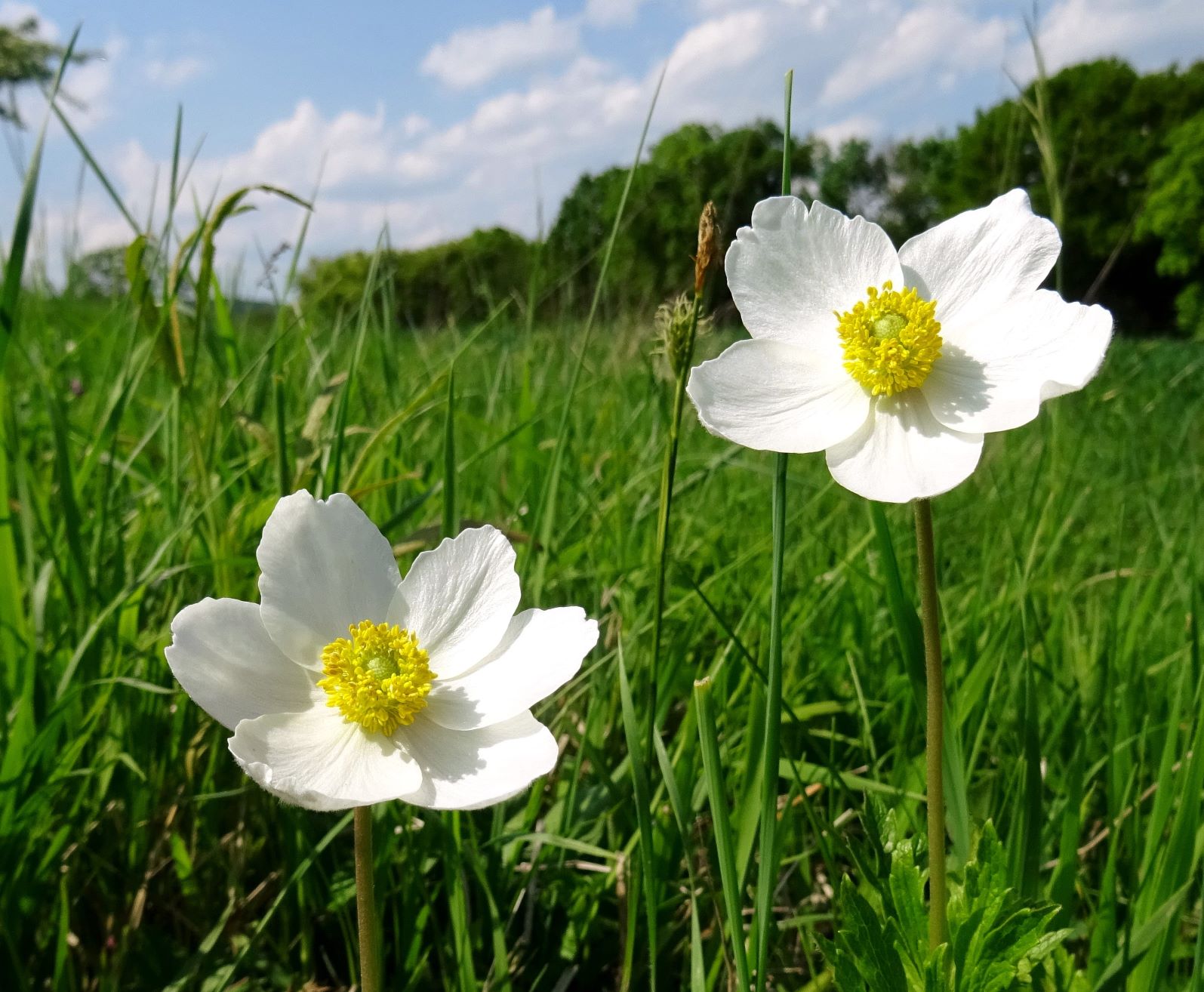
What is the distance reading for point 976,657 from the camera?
180 cm

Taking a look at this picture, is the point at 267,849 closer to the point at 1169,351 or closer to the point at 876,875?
the point at 876,875

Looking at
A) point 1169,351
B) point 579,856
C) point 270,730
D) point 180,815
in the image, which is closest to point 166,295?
point 180,815

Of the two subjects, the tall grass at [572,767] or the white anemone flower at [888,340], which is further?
the tall grass at [572,767]

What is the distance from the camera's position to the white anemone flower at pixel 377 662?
90 centimetres

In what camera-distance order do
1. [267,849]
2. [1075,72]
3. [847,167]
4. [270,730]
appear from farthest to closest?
[1075,72] → [847,167] → [267,849] → [270,730]

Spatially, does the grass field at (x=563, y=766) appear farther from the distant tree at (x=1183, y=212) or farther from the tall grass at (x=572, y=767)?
the distant tree at (x=1183, y=212)

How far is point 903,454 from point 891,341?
0.15 meters

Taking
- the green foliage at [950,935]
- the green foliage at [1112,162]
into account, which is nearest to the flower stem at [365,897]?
the green foliage at [950,935]

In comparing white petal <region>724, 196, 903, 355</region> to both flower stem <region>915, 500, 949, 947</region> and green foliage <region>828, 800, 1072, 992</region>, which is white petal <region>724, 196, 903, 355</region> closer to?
flower stem <region>915, 500, 949, 947</region>

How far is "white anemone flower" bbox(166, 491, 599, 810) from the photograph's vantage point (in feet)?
2.97

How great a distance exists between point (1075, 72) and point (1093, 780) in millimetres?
37166

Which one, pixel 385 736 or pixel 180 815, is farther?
pixel 180 815

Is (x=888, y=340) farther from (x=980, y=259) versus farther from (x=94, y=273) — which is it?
(x=94, y=273)

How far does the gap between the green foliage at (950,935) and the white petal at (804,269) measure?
1.87 ft
